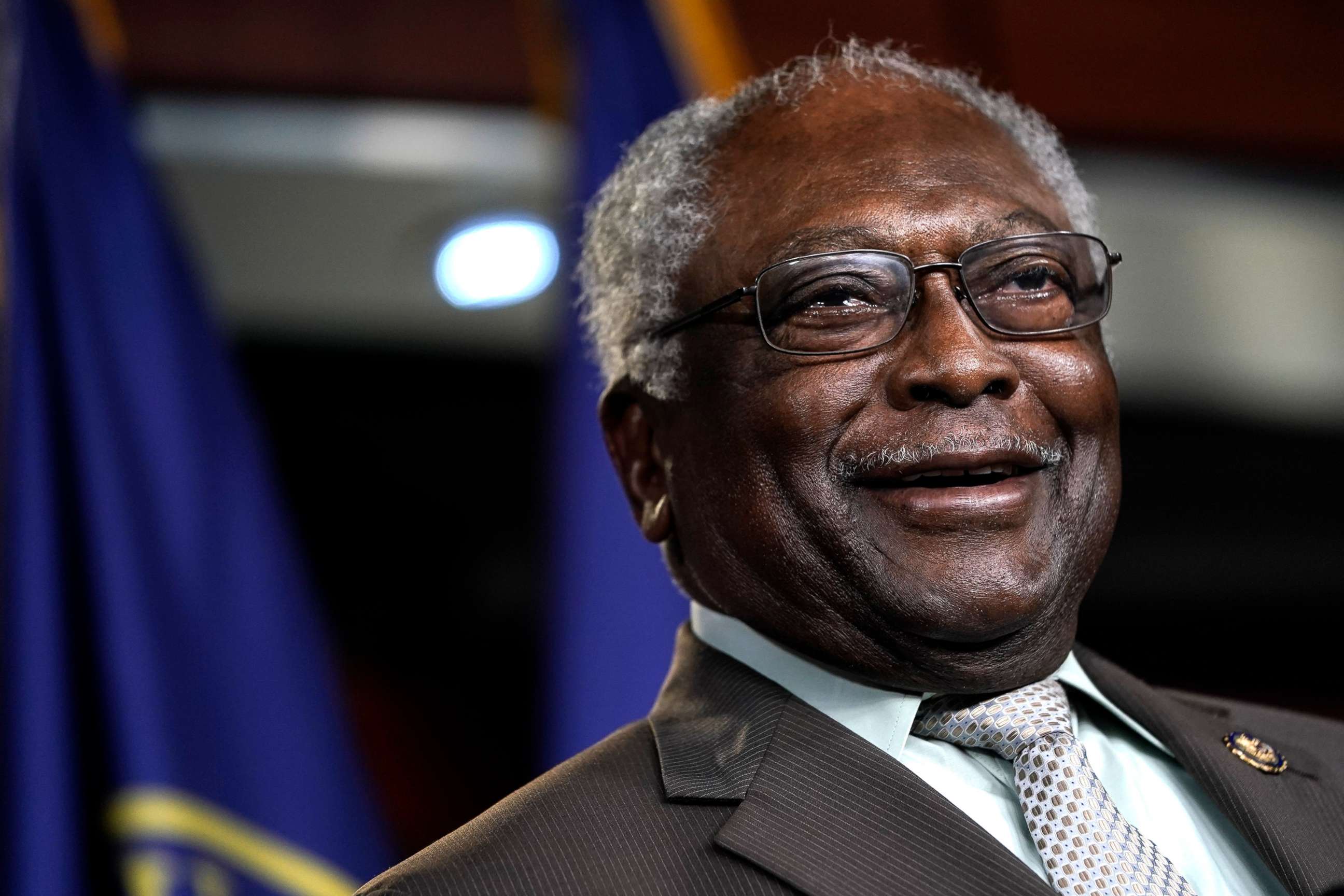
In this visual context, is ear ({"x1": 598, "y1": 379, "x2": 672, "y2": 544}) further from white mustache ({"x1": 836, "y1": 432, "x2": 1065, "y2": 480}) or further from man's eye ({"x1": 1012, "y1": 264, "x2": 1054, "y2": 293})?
man's eye ({"x1": 1012, "y1": 264, "x2": 1054, "y2": 293})

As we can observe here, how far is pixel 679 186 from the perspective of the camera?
5.74 feet

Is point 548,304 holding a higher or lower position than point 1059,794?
higher

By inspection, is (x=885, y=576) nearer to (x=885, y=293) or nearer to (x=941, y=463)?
(x=941, y=463)

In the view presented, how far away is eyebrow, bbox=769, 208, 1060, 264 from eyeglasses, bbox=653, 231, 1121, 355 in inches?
0.7

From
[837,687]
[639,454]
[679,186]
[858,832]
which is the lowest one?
[858,832]

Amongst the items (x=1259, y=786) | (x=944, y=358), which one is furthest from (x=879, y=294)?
(x=1259, y=786)

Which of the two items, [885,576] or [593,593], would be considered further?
[593,593]

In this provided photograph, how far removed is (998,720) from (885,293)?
477mm

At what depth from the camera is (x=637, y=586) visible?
2.89 metres

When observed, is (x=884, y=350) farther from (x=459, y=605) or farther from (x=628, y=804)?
(x=459, y=605)

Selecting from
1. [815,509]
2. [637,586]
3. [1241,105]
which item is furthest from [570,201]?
[1241,105]

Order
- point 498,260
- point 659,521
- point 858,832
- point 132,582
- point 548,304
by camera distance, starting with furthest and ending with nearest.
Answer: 1. point 548,304
2. point 498,260
3. point 132,582
4. point 659,521
5. point 858,832

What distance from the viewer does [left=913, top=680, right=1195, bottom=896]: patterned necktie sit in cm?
134

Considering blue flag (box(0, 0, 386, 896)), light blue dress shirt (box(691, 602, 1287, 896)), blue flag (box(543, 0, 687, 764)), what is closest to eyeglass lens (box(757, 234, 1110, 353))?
light blue dress shirt (box(691, 602, 1287, 896))
